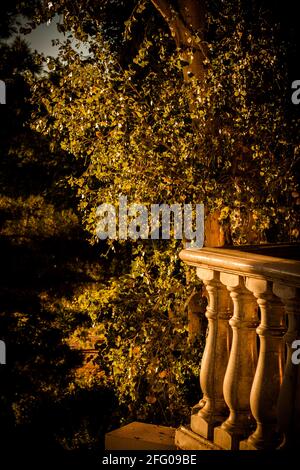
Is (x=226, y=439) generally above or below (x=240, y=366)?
below

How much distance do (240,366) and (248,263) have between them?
0.53 metres

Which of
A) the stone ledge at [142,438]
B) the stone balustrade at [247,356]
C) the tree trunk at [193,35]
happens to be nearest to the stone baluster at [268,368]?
the stone balustrade at [247,356]

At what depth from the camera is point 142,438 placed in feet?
12.2

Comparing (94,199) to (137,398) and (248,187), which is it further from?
(137,398)

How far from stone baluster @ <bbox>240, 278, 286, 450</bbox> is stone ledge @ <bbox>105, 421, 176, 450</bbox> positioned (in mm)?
880

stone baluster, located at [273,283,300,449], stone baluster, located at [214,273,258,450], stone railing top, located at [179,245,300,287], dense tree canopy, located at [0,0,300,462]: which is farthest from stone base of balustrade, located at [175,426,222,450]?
dense tree canopy, located at [0,0,300,462]

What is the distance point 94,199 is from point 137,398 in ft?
6.81

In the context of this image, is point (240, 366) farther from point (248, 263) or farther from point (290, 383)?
point (248, 263)

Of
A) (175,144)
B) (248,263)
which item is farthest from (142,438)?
(175,144)

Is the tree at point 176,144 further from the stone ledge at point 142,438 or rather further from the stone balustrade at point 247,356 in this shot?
the stone balustrade at point 247,356

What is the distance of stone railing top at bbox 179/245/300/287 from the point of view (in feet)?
8.44

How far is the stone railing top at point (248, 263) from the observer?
8.44 feet

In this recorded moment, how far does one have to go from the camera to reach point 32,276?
10.9m

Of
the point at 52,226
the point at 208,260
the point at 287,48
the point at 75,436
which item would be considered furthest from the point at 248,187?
the point at 52,226
